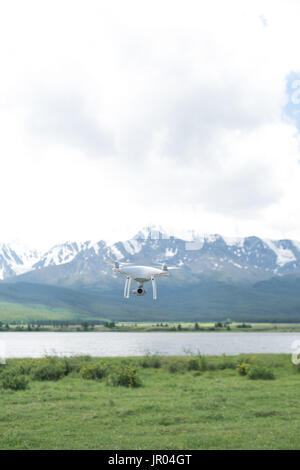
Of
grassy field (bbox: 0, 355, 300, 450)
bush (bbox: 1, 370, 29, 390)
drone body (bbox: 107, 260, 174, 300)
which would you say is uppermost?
drone body (bbox: 107, 260, 174, 300)

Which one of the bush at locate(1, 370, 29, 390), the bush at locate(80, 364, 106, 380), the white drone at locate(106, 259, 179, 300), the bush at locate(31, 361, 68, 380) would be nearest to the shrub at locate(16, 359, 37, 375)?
the bush at locate(31, 361, 68, 380)

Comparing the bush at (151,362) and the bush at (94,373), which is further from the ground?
the bush at (151,362)

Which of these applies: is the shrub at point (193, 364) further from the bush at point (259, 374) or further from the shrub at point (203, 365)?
the bush at point (259, 374)

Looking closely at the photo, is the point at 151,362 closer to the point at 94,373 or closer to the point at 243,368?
the point at 94,373

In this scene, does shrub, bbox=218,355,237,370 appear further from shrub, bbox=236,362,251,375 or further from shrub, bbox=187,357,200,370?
shrub, bbox=236,362,251,375

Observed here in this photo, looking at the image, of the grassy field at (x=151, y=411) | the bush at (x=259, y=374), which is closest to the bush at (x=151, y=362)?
the grassy field at (x=151, y=411)

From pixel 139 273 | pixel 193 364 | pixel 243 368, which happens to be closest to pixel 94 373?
pixel 193 364

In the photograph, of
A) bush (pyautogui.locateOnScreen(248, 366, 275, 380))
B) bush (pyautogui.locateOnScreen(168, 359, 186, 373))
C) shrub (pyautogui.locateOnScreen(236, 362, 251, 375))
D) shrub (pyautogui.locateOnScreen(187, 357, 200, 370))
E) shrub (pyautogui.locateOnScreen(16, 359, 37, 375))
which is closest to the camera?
bush (pyautogui.locateOnScreen(248, 366, 275, 380))
